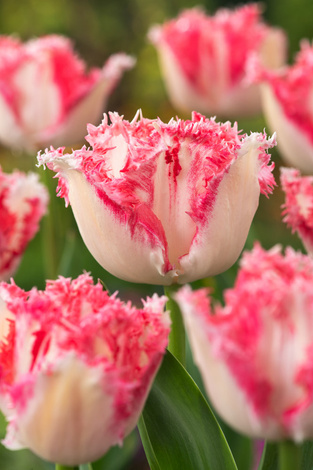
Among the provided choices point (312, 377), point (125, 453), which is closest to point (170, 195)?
point (312, 377)

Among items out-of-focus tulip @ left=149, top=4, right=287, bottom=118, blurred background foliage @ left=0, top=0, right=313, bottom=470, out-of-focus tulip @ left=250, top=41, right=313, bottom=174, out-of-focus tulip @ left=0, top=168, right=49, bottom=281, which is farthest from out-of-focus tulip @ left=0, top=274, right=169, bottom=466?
blurred background foliage @ left=0, top=0, right=313, bottom=470

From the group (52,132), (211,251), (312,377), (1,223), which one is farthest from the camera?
(52,132)

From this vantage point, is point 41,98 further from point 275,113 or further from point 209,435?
point 209,435

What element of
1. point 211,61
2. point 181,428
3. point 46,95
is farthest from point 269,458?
point 211,61

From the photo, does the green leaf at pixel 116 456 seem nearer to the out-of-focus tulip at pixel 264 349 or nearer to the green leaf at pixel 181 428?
the green leaf at pixel 181 428

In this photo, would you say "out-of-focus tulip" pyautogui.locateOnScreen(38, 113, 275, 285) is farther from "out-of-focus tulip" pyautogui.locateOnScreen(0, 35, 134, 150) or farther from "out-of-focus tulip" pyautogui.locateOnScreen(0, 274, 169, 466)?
"out-of-focus tulip" pyautogui.locateOnScreen(0, 35, 134, 150)

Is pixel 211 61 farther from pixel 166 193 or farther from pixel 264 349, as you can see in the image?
pixel 264 349
